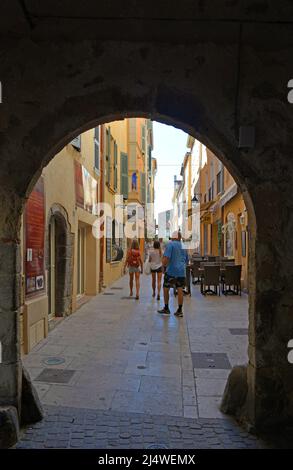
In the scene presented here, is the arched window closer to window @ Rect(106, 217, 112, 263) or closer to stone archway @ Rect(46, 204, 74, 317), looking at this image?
window @ Rect(106, 217, 112, 263)

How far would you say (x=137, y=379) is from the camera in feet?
15.8

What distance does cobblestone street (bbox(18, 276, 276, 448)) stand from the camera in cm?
342

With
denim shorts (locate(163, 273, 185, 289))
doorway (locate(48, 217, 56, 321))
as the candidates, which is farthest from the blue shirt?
doorway (locate(48, 217, 56, 321))

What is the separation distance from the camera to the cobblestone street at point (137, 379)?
134 inches

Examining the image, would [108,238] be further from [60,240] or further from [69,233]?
[60,240]

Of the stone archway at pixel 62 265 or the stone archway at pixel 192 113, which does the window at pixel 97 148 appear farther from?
the stone archway at pixel 192 113

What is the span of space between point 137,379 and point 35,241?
104 inches

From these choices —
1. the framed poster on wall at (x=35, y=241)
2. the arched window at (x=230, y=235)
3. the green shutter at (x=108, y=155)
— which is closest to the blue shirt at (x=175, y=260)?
the framed poster on wall at (x=35, y=241)

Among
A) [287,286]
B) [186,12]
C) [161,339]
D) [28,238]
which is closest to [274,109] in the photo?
[186,12]

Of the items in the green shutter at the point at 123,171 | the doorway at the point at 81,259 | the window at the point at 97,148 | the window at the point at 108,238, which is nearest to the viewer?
the doorway at the point at 81,259

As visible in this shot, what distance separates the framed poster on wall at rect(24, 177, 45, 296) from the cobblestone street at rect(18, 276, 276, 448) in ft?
3.03

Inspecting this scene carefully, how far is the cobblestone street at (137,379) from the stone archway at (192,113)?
1.48ft

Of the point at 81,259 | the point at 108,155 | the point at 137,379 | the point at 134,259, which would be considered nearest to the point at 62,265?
the point at 134,259

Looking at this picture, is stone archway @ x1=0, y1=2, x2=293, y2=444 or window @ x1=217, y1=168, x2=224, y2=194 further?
window @ x1=217, y1=168, x2=224, y2=194
